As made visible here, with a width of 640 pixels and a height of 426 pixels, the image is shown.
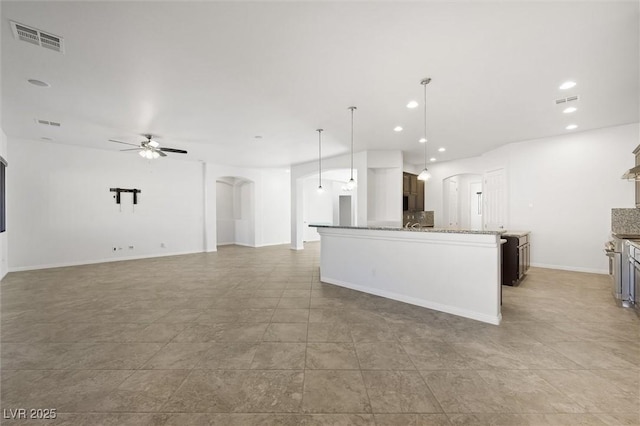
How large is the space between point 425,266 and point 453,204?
7258 millimetres

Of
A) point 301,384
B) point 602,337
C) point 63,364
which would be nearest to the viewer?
point 301,384

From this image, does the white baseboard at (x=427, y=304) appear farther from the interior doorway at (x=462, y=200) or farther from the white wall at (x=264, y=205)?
the white wall at (x=264, y=205)

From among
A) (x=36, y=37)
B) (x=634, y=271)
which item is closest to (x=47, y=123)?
(x=36, y=37)

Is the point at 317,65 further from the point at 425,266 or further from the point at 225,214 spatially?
the point at 225,214

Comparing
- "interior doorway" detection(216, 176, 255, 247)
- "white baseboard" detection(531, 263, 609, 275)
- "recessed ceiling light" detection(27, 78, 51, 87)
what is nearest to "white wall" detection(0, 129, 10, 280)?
"recessed ceiling light" detection(27, 78, 51, 87)

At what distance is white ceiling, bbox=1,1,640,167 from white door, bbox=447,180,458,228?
4.44 meters

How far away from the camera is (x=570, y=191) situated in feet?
19.5

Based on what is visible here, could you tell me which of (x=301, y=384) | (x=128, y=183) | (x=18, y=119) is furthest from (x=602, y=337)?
(x=128, y=183)

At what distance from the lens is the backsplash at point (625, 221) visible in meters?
4.97

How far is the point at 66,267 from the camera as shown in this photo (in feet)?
21.9

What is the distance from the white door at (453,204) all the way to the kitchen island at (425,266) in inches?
238

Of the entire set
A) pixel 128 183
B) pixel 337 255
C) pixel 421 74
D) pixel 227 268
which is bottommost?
pixel 227 268

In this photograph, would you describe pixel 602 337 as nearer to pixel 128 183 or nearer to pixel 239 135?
pixel 239 135

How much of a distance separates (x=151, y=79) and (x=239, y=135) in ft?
8.46
